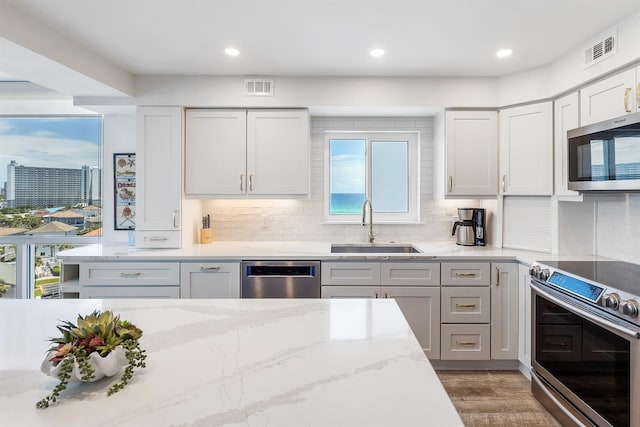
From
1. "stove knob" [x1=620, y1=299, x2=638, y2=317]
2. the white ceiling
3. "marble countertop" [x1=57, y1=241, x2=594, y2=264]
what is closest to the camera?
"stove knob" [x1=620, y1=299, x2=638, y2=317]

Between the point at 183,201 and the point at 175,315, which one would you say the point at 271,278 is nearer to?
the point at 183,201

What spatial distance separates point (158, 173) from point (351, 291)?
6.26ft

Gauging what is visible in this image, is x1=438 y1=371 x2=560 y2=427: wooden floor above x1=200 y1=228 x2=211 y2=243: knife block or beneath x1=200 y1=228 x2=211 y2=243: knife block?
beneath

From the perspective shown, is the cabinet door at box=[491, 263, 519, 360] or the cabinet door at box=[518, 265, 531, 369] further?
the cabinet door at box=[491, 263, 519, 360]

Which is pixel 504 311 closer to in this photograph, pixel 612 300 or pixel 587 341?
pixel 587 341

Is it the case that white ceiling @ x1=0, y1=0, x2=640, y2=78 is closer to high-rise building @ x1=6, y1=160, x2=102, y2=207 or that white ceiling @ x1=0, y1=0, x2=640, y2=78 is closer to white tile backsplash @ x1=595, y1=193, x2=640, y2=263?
white tile backsplash @ x1=595, y1=193, x2=640, y2=263

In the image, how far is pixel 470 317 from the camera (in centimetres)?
295

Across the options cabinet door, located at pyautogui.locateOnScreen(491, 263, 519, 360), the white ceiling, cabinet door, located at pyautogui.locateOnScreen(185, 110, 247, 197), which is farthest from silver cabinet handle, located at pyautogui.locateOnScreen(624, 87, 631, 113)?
cabinet door, located at pyautogui.locateOnScreen(185, 110, 247, 197)

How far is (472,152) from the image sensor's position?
10.6 feet

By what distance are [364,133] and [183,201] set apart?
72.2 inches

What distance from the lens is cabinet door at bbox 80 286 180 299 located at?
294 centimetres

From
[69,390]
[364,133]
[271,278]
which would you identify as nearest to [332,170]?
[364,133]

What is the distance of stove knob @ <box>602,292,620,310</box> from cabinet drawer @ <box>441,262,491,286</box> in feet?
3.67

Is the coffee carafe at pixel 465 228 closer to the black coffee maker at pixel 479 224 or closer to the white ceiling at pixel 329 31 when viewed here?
the black coffee maker at pixel 479 224
